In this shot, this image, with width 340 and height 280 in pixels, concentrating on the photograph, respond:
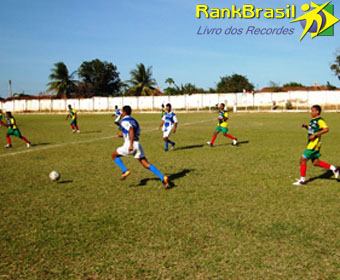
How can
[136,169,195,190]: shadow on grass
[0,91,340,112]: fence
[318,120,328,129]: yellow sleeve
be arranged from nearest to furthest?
[318,120,328,129]: yellow sleeve < [136,169,195,190]: shadow on grass < [0,91,340,112]: fence

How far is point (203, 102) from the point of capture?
56906 millimetres

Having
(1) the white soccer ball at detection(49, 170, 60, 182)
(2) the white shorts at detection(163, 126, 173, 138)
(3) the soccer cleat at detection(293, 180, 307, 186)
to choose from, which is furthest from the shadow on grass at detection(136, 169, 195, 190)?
(2) the white shorts at detection(163, 126, 173, 138)

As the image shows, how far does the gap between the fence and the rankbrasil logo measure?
67.1ft

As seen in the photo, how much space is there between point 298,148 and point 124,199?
9198mm

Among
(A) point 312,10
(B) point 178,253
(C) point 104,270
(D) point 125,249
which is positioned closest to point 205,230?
(B) point 178,253

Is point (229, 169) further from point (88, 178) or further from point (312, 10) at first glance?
point (312, 10)

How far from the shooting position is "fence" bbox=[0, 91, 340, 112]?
1997 inches

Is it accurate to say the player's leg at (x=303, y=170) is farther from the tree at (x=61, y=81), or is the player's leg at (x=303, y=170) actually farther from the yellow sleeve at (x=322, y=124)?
the tree at (x=61, y=81)

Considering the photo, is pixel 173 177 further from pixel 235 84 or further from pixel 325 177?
pixel 235 84

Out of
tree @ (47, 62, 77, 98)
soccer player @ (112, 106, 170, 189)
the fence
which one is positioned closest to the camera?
soccer player @ (112, 106, 170, 189)

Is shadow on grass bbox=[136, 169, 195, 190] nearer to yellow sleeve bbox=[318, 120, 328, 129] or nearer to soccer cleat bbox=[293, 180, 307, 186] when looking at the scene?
soccer cleat bbox=[293, 180, 307, 186]

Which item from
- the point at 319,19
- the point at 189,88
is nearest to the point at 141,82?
the point at 189,88

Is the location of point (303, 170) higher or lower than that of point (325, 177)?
higher

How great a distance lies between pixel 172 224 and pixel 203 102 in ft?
172
